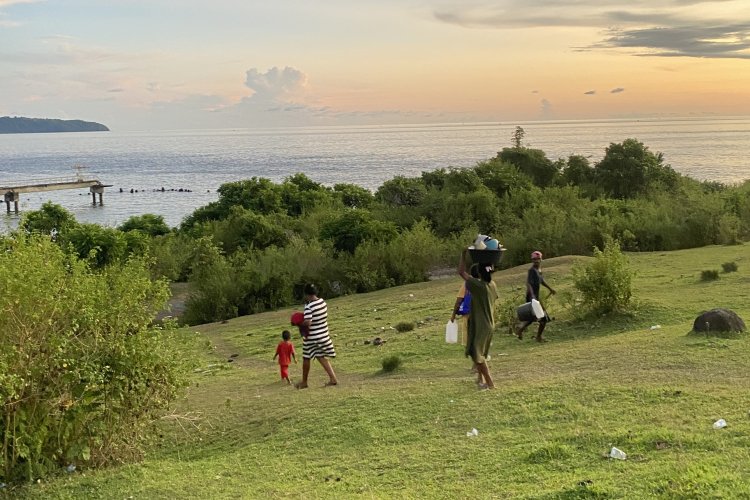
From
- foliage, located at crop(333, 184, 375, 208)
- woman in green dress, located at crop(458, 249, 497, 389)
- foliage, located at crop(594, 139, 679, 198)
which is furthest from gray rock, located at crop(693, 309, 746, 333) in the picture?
foliage, located at crop(333, 184, 375, 208)

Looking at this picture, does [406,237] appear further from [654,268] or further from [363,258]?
[654,268]

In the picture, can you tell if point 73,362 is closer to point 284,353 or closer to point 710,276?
point 284,353

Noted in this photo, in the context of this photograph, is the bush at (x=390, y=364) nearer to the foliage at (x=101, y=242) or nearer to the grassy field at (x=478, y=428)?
the grassy field at (x=478, y=428)

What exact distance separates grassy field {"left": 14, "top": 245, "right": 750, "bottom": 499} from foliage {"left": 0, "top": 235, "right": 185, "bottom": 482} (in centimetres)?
53

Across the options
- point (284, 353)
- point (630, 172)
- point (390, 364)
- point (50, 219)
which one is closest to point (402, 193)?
point (630, 172)

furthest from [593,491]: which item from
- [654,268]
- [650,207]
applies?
[650,207]

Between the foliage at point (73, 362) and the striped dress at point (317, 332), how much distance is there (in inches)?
95.5

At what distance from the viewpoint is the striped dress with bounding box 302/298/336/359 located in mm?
11672

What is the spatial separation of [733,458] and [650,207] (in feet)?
101

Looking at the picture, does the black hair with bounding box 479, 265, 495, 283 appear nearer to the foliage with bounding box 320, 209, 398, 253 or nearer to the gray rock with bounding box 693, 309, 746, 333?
the gray rock with bounding box 693, 309, 746, 333

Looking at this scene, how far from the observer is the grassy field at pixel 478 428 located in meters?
6.89

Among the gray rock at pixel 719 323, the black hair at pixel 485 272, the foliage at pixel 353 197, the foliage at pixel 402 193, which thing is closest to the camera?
the black hair at pixel 485 272

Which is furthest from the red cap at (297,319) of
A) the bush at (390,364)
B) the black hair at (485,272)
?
the black hair at (485,272)

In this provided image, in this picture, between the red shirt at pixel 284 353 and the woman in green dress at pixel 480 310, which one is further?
the red shirt at pixel 284 353
